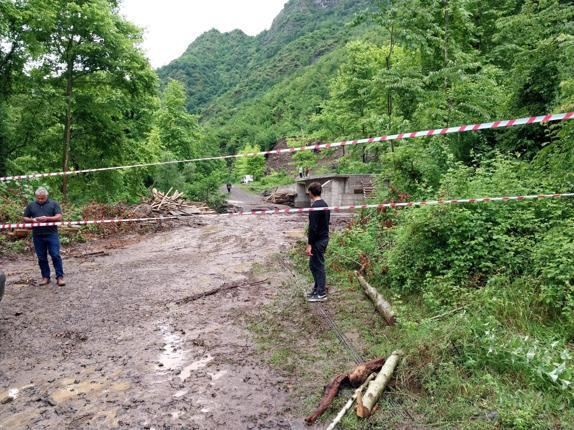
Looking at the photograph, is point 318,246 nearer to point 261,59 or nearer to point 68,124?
point 68,124

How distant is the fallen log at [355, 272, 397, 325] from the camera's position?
556 centimetres

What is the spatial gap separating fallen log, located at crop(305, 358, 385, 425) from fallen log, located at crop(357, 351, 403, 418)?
148mm

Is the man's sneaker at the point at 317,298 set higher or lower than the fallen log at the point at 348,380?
lower

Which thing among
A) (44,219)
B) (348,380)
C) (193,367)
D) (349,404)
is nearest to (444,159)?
(348,380)

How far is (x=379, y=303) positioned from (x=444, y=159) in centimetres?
471

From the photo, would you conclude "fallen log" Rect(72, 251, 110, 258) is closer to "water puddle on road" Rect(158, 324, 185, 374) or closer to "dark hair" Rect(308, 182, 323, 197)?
"water puddle on road" Rect(158, 324, 185, 374)

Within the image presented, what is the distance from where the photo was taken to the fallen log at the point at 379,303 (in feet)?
18.2

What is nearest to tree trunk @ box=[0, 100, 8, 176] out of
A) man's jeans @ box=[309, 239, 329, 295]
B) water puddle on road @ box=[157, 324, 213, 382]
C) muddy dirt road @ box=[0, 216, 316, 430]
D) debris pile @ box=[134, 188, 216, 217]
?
debris pile @ box=[134, 188, 216, 217]

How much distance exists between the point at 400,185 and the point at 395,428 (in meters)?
6.91

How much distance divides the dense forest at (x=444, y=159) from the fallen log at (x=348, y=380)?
1.40 ft

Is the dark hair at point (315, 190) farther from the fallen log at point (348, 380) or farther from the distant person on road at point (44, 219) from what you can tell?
the distant person on road at point (44, 219)

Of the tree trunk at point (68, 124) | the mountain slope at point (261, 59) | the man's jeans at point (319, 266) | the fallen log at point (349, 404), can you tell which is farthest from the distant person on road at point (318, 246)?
the mountain slope at point (261, 59)

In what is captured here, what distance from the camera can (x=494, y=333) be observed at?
421 cm

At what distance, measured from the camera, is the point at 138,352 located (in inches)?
205
